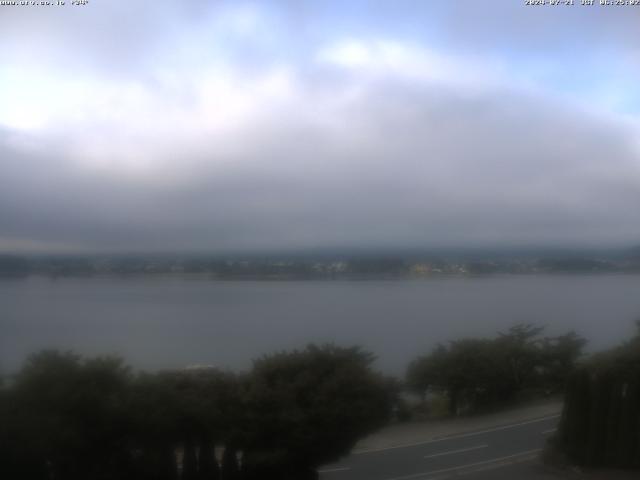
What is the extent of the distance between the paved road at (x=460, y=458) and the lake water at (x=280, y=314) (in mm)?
1431

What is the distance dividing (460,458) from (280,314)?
5338 mm

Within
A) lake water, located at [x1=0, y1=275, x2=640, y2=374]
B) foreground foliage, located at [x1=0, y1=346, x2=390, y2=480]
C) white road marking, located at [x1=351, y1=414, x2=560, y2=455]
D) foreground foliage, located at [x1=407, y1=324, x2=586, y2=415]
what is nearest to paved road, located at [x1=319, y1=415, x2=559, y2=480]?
white road marking, located at [x1=351, y1=414, x2=560, y2=455]

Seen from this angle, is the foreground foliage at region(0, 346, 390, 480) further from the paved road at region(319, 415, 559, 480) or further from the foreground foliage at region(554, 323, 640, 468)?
the foreground foliage at region(554, 323, 640, 468)

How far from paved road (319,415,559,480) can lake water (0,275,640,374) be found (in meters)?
1.43

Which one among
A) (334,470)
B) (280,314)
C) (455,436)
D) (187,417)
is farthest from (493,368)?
(187,417)

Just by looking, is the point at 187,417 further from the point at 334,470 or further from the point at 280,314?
the point at 280,314

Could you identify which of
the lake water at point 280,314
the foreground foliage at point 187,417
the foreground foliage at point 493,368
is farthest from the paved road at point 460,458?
the lake water at point 280,314

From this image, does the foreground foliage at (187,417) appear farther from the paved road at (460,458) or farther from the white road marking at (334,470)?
the paved road at (460,458)

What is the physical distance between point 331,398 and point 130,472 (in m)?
3.10

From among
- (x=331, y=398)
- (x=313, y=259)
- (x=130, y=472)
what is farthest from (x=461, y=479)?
(x=313, y=259)

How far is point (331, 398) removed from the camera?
10.5 m

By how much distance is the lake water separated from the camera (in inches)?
436

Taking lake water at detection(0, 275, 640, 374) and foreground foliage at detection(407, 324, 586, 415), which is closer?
lake water at detection(0, 275, 640, 374)

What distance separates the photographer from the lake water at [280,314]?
1107 cm
